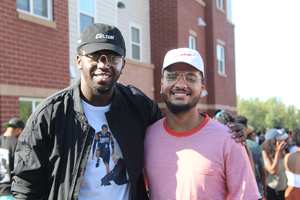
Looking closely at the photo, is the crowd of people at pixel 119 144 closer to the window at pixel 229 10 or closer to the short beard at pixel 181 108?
the short beard at pixel 181 108

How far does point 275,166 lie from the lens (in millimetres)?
5980

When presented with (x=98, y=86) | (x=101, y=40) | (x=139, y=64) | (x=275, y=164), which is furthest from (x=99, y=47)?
(x=139, y=64)

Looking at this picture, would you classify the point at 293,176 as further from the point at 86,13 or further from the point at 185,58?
the point at 86,13

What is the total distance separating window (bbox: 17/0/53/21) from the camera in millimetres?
7133

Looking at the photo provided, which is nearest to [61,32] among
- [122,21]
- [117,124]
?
[122,21]

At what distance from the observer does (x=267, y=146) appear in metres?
6.46

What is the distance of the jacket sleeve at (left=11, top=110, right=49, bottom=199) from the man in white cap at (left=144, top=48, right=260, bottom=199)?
2.97 feet

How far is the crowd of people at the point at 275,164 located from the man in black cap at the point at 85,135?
2.59 metres

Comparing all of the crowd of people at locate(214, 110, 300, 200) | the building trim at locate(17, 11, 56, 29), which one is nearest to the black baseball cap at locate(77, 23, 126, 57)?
the crowd of people at locate(214, 110, 300, 200)

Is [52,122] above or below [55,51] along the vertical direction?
below

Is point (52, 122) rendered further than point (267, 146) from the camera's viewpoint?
No

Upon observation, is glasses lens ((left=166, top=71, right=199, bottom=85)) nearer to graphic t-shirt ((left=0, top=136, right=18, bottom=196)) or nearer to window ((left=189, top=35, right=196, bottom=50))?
graphic t-shirt ((left=0, top=136, right=18, bottom=196))

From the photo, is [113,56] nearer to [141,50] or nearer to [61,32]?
[61,32]

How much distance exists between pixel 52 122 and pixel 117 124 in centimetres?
57
